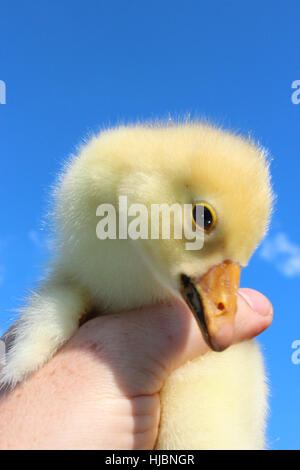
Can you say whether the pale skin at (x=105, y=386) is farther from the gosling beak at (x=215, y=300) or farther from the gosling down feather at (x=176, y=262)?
the gosling beak at (x=215, y=300)

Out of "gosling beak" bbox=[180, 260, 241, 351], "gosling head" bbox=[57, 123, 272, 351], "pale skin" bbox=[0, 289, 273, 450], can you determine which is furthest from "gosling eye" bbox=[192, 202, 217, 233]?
"pale skin" bbox=[0, 289, 273, 450]

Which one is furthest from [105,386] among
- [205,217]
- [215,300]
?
[205,217]

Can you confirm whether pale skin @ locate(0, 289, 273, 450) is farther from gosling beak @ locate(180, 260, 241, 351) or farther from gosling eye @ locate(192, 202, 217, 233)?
gosling eye @ locate(192, 202, 217, 233)

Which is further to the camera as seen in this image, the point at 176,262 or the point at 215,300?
the point at 176,262

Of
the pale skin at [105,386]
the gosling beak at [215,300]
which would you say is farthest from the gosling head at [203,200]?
the pale skin at [105,386]

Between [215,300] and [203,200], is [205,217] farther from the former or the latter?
[215,300]

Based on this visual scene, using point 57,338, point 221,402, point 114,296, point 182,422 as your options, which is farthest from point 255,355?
point 57,338
